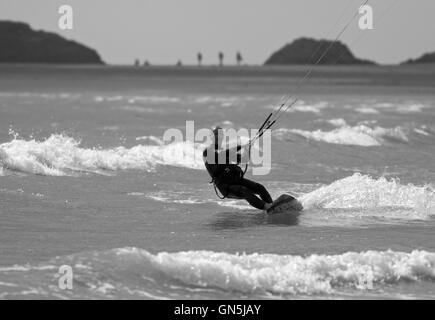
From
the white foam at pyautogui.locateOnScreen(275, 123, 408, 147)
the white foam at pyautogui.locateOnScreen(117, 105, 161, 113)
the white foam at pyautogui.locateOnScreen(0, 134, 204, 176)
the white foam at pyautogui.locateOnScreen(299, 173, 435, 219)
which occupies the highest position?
the white foam at pyautogui.locateOnScreen(117, 105, 161, 113)

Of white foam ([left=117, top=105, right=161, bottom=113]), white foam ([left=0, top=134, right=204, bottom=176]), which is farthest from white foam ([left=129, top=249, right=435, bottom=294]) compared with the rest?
white foam ([left=117, top=105, right=161, bottom=113])

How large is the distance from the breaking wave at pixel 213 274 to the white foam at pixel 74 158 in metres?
9.56

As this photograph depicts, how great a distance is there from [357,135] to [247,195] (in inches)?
647

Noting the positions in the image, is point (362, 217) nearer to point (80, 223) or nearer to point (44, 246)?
point (80, 223)

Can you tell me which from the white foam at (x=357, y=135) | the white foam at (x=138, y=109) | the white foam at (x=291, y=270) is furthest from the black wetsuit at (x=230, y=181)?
the white foam at (x=138, y=109)

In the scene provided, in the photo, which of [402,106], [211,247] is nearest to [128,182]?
[211,247]

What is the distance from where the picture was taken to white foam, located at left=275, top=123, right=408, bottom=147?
32.2 m

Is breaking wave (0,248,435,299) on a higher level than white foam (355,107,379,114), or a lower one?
lower

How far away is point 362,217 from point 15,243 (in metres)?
5.92

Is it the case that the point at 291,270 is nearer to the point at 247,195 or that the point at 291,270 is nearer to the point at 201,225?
the point at 201,225

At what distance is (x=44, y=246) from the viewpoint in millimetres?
13641

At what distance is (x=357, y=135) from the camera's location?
33156mm

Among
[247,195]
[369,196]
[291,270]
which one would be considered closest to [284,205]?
[247,195]

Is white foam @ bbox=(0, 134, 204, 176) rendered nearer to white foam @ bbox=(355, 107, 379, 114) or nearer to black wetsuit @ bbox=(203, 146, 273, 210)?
black wetsuit @ bbox=(203, 146, 273, 210)
